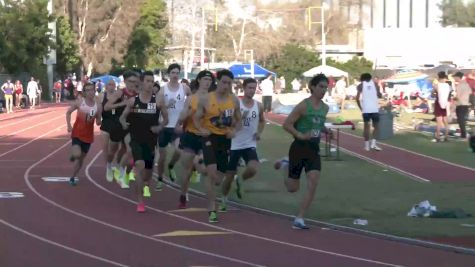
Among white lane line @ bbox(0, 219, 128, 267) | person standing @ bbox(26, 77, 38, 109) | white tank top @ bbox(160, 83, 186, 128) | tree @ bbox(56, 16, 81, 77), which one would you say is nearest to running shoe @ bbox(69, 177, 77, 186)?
white tank top @ bbox(160, 83, 186, 128)

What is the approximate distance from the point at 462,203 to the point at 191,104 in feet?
13.8

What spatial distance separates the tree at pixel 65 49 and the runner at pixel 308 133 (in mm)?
60169

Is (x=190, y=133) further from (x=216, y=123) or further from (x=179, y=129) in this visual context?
(x=179, y=129)

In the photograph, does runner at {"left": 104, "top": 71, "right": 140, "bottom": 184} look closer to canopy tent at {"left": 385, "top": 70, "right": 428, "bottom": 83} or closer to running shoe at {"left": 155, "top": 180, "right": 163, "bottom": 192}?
running shoe at {"left": 155, "top": 180, "right": 163, "bottom": 192}

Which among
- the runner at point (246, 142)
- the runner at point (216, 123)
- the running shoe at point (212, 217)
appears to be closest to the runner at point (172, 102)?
the runner at point (246, 142)

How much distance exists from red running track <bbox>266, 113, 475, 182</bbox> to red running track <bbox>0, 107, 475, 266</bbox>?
508 cm

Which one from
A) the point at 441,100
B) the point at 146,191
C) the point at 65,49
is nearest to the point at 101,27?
the point at 65,49

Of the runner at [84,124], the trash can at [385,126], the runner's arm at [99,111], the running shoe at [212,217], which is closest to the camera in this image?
the running shoe at [212,217]

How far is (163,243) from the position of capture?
11.1 meters

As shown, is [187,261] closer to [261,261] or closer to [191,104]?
[261,261]

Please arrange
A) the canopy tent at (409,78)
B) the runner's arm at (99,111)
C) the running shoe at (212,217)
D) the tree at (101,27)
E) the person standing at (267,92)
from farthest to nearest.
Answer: the tree at (101,27), the canopy tent at (409,78), the person standing at (267,92), the runner's arm at (99,111), the running shoe at (212,217)

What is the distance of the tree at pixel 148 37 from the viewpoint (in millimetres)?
90088

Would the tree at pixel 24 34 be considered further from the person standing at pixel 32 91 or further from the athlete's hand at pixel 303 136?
the athlete's hand at pixel 303 136

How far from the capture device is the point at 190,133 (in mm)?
13539
